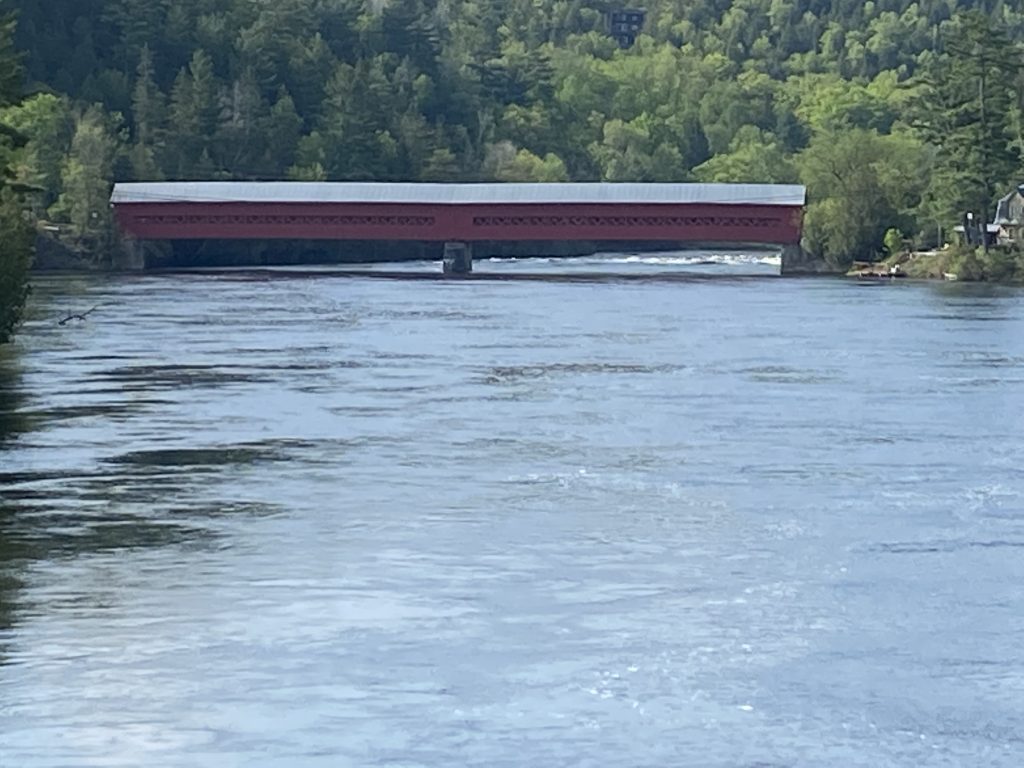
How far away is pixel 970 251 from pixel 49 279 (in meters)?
35.9

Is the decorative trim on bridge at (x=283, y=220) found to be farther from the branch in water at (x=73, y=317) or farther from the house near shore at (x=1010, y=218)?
the branch in water at (x=73, y=317)

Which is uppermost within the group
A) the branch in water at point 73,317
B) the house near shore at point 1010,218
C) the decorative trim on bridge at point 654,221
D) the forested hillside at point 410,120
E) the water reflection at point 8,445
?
the forested hillside at point 410,120

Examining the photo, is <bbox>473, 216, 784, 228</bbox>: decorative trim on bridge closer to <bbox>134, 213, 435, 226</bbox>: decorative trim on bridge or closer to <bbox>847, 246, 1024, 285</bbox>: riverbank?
<bbox>134, 213, 435, 226</bbox>: decorative trim on bridge

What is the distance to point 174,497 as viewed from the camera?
34344 mm

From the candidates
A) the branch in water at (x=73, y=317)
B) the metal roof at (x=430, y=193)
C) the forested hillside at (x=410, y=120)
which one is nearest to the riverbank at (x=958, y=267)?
the forested hillside at (x=410, y=120)

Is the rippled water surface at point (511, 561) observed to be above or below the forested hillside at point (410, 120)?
below

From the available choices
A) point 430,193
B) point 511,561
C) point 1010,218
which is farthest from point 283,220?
point 511,561

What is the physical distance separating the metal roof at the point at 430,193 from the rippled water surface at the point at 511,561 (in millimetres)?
61803

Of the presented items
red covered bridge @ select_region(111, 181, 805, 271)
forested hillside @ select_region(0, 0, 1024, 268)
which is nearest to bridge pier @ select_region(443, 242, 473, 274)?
red covered bridge @ select_region(111, 181, 805, 271)

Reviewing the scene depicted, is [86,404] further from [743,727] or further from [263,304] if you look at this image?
[263,304]

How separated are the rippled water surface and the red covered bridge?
6131 centimetres

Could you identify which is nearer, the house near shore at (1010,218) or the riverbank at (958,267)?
the riverbank at (958,267)

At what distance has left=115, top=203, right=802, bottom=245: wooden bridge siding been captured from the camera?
119 meters

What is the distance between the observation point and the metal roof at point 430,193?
11944 cm
